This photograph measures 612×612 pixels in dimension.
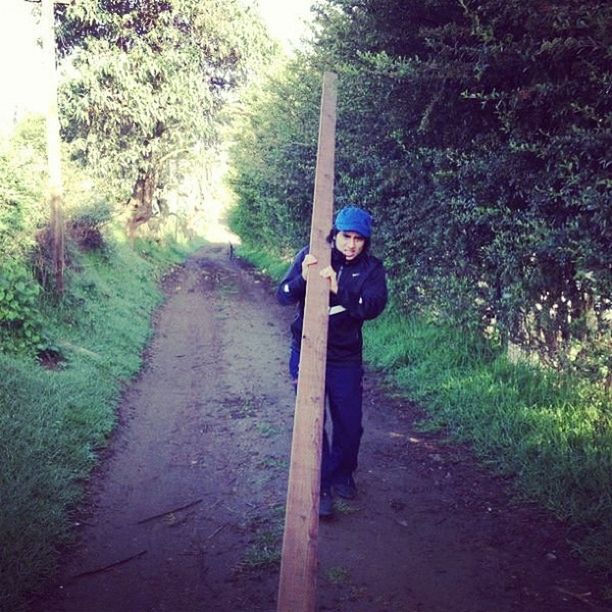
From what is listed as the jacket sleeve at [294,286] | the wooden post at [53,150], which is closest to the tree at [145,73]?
the wooden post at [53,150]

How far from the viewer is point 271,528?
3941 mm

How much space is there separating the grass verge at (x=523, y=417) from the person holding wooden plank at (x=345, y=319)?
1.42m

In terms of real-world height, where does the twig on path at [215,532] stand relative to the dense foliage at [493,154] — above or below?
below

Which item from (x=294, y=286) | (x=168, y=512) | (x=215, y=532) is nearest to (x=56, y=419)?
(x=168, y=512)

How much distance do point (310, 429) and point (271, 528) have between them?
185 cm

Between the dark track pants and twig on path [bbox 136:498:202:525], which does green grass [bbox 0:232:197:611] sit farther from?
the dark track pants

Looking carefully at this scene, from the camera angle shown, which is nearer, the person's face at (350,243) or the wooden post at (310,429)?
the wooden post at (310,429)

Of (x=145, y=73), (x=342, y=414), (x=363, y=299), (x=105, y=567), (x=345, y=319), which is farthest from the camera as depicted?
(x=145, y=73)

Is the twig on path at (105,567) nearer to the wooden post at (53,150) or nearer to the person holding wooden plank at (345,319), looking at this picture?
the person holding wooden plank at (345,319)

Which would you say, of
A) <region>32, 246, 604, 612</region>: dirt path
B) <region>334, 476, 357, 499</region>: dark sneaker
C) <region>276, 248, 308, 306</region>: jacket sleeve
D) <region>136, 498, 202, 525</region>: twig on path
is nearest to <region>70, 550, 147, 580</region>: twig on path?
<region>32, 246, 604, 612</region>: dirt path

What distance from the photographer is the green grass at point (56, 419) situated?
11.7 ft

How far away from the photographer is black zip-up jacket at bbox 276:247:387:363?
3715mm

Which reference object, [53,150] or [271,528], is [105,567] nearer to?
[271,528]

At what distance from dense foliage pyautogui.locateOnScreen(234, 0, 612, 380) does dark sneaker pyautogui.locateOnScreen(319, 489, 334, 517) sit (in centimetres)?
258
